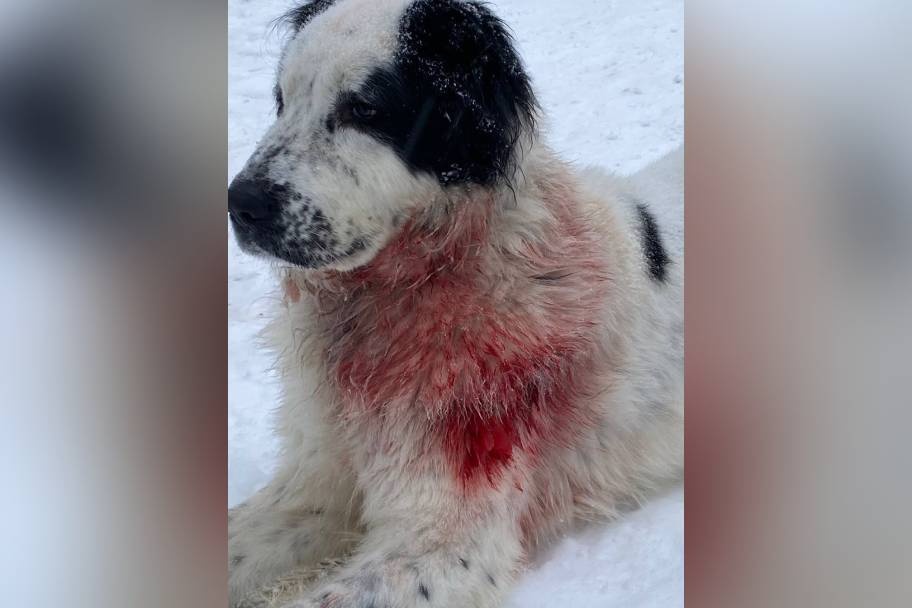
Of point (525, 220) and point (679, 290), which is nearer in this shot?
point (525, 220)

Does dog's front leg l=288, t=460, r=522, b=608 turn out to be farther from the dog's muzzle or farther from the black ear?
the black ear

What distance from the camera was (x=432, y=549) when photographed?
1685 millimetres

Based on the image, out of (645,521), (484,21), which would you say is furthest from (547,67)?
(645,521)

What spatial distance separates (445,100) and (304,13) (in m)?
0.42

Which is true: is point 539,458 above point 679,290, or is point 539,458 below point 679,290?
below

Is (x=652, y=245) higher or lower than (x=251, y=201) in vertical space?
lower

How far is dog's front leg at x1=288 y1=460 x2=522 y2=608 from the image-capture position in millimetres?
1648

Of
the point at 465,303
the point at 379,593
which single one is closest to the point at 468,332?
the point at 465,303

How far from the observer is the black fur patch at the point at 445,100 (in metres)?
1.65
